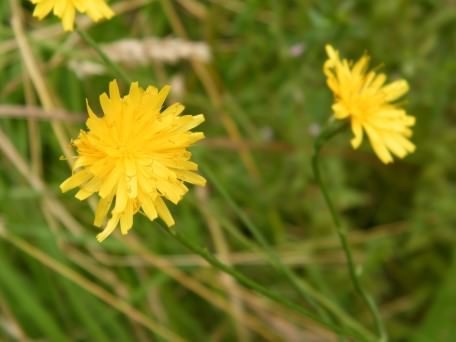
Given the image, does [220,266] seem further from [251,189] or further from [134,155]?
[251,189]

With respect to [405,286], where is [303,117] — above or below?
above

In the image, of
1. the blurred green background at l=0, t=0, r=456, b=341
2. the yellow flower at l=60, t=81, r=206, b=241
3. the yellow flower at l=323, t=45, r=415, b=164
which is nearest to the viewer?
the yellow flower at l=60, t=81, r=206, b=241

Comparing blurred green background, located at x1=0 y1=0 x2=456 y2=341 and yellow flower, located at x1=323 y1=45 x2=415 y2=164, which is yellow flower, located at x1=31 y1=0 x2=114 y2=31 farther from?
blurred green background, located at x1=0 y1=0 x2=456 y2=341

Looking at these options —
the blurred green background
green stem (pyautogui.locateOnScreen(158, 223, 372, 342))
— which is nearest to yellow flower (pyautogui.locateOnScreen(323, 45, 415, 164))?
green stem (pyautogui.locateOnScreen(158, 223, 372, 342))

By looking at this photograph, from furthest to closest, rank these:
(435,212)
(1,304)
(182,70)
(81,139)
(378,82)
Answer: (182,70) → (435,212) → (1,304) → (378,82) → (81,139)

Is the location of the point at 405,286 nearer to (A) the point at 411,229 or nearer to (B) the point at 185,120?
(A) the point at 411,229

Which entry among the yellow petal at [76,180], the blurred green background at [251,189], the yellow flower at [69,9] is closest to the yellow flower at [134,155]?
the yellow petal at [76,180]

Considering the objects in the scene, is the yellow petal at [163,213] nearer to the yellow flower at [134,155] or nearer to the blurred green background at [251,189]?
the yellow flower at [134,155]

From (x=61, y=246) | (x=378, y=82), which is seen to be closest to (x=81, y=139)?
(x=378, y=82)
